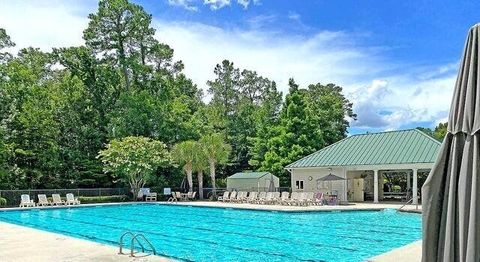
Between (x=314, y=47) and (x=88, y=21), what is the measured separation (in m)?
23.8

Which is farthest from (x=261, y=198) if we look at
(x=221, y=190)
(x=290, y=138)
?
(x=290, y=138)

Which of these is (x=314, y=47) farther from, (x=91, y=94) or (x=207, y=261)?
(x=91, y=94)

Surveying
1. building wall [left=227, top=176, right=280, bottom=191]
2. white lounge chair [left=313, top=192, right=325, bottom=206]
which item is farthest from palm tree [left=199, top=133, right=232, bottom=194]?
white lounge chair [left=313, top=192, right=325, bottom=206]

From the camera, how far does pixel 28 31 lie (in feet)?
107

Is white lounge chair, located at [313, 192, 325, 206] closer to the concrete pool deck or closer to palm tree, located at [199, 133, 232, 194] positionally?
palm tree, located at [199, 133, 232, 194]

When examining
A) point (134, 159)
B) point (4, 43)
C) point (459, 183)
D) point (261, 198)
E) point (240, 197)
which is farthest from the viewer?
point (4, 43)

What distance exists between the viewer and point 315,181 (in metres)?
29.2

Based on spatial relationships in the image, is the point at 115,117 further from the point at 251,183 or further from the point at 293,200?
the point at 293,200

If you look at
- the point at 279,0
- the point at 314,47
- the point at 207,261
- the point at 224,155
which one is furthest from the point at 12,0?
the point at 224,155

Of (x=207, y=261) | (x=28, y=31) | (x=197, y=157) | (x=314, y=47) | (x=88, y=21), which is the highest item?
(x=88, y=21)

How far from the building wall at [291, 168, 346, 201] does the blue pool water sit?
5.78 meters

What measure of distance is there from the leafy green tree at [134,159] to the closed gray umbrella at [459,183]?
2870cm

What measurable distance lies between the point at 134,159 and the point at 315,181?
39.9 feet

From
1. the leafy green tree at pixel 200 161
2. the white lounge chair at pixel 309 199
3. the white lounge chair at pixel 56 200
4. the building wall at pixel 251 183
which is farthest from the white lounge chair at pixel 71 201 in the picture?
the white lounge chair at pixel 309 199
